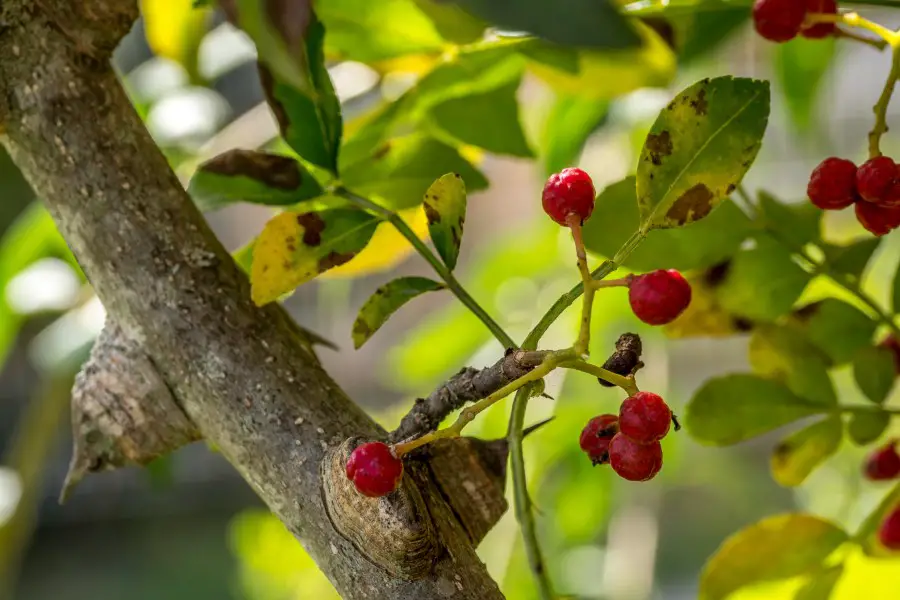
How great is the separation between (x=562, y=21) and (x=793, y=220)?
0.24m

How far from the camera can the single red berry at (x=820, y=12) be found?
0.29 meters

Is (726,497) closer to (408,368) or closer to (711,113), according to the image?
(408,368)

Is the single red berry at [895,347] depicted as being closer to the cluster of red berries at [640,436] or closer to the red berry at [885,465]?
the red berry at [885,465]

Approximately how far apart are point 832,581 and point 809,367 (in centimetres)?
8

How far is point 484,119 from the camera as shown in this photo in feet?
1.27

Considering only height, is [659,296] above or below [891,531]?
above

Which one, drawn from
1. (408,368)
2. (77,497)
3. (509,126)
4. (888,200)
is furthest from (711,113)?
(77,497)

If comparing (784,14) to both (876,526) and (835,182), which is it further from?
(876,526)

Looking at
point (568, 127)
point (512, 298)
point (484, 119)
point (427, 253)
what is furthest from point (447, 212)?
point (512, 298)

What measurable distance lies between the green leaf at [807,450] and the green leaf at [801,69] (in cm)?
23

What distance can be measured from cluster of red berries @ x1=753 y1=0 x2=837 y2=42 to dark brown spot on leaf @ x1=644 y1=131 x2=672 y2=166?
76 millimetres

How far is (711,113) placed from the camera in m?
0.23

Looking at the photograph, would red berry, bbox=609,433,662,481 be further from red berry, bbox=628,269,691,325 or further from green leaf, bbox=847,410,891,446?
green leaf, bbox=847,410,891,446

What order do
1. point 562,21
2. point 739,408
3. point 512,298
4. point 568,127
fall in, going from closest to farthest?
point 562,21 < point 739,408 < point 568,127 < point 512,298
